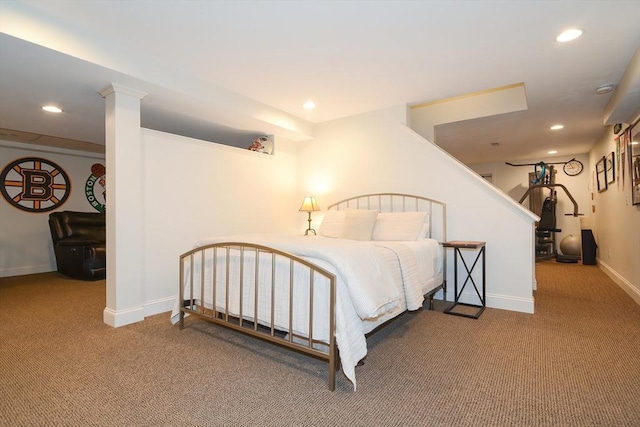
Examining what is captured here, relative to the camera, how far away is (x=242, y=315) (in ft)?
7.91

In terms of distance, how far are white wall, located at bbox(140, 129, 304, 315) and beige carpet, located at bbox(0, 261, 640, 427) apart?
591mm

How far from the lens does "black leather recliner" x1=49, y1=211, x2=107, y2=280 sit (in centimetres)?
484

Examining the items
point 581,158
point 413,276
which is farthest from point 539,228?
point 413,276

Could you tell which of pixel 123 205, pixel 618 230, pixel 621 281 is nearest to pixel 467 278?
pixel 621 281

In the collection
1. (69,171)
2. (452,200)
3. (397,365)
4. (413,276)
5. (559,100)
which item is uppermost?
(559,100)

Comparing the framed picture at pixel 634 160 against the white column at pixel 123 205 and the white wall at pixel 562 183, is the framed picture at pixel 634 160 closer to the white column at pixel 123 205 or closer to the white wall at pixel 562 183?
the white wall at pixel 562 183

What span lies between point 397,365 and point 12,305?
13.2ft

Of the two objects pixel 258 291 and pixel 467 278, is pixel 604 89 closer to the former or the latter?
pixel 467 278

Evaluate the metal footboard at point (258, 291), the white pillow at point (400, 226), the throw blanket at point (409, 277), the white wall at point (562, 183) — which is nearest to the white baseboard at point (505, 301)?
the white pillow at point (400, 226)

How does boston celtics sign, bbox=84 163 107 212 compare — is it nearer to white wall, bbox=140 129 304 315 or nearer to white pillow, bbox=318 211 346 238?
white wall, bbox=140 129 304 315

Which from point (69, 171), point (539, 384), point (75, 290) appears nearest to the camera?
point (539, 384)

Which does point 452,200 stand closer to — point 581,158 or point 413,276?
point 413,276

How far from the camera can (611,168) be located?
15.5 feet

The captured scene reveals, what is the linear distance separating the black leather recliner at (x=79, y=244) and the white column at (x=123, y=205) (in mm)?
2311
